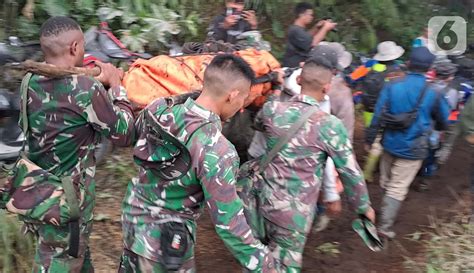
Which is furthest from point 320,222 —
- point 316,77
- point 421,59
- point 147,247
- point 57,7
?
point 57,7

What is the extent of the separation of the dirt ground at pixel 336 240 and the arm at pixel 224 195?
196 centimetres

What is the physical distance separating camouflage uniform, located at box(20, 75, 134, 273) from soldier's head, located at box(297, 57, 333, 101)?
1196 mm

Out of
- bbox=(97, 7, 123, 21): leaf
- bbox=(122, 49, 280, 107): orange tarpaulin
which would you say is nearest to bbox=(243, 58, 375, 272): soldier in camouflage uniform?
bbox=(122, 49, 280, 107): orange tarpaulin

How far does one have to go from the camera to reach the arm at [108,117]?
141 inches

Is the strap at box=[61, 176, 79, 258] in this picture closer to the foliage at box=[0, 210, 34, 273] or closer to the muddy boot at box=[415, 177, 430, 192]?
the foliage at box=[0, 210, 34, 273]

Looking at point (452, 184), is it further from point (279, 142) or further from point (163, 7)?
point (163, 7)

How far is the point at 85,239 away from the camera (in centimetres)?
395

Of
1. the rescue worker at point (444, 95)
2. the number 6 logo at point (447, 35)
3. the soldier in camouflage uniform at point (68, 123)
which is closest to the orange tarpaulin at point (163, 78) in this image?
the soldier in camouflage uniform at point (68, 123)

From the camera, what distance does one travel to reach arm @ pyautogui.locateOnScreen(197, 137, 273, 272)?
3.10 m

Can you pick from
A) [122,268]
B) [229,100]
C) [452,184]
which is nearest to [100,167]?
[122,268]

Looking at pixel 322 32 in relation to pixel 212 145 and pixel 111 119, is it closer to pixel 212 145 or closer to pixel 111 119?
pixel 111 119

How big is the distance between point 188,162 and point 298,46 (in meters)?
3.34

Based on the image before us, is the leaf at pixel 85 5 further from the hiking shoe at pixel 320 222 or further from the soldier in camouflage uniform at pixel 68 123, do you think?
the hiking shoe at pixel 320 222

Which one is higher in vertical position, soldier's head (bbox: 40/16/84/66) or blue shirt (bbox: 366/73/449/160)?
soldier's head (bbox: 40/16/84/66)
